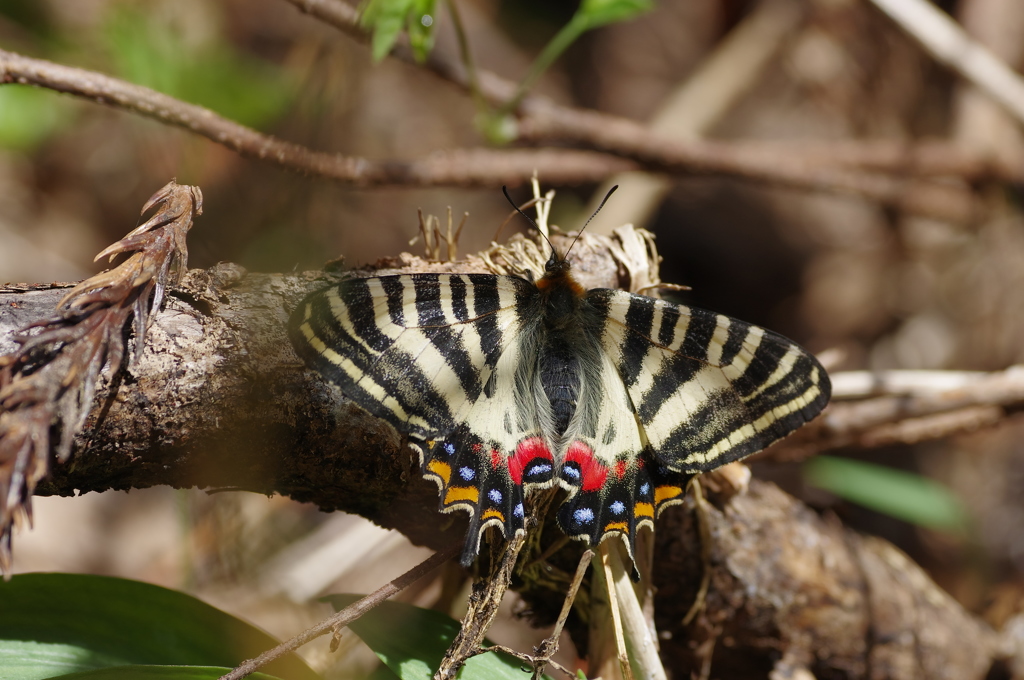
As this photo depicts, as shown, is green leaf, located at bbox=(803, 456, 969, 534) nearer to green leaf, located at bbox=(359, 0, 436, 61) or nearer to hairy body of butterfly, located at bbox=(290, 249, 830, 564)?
hairy body of butterfly, located at bbox=(290, 249, 830, 564)

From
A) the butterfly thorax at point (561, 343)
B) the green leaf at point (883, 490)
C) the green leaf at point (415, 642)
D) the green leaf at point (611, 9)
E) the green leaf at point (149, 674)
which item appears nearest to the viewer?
the green leaf at point (149, 674)

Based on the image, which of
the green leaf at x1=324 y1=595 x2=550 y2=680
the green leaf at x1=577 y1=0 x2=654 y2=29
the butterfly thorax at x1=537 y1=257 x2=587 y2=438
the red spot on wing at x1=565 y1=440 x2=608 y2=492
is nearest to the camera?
the green leaf at x1=324 y1=595 x2=550 y2=680

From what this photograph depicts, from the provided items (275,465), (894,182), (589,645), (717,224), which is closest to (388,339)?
(275,465)

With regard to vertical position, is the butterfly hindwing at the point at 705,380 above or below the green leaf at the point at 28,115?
below

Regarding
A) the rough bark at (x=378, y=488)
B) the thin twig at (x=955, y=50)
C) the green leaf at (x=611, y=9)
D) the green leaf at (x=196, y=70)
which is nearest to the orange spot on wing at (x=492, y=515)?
the rough bark at (x=378, y=488)

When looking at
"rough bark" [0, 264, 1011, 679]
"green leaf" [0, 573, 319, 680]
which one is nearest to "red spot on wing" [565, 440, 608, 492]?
"rough bark" [0, 264, 1011, 679]

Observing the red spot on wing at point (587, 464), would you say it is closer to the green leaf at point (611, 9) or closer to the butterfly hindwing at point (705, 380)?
the butterfly hindwing at point (705, 380)

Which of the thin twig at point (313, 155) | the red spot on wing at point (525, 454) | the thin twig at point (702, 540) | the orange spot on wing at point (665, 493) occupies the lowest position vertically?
the thin twig at point (702, 540)
